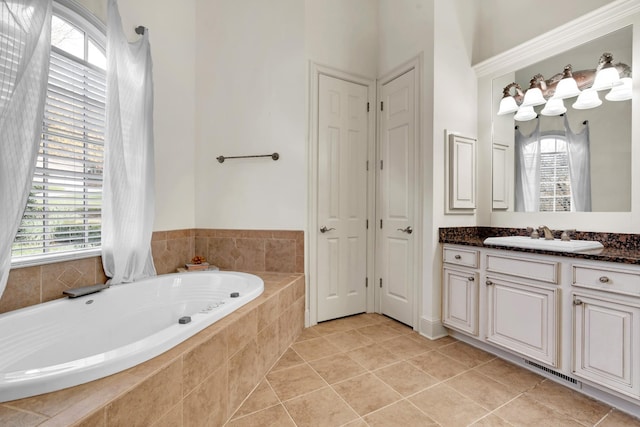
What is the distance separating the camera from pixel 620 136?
193 centimetres

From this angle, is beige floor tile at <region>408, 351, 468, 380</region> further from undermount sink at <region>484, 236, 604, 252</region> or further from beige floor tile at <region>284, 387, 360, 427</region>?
undermount sink at <region>484, 236, 604, 252</region>

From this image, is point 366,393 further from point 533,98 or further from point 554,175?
point 533,98

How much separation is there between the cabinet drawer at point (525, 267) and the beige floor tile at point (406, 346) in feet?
2.53

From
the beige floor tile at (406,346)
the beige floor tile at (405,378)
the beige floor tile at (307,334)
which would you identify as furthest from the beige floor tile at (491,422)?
the beige floor tile at (307,334)

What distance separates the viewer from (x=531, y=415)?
5.08 ft

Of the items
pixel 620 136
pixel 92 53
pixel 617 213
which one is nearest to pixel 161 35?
pixel 92 53

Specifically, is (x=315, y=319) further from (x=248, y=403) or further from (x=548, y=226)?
(x=548, y=226)

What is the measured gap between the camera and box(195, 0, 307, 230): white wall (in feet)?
8.66

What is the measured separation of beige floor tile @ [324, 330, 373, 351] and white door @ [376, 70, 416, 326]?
506 millimetres

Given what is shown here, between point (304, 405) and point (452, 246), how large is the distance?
1.61m

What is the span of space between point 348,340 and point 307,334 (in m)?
0.35

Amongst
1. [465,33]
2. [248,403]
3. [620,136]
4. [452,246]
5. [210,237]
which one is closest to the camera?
[248,403]

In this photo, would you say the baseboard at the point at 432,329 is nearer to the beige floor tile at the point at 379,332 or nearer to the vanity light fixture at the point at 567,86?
the beige floor tile at the point at 379,332

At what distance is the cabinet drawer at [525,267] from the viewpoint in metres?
1.82
